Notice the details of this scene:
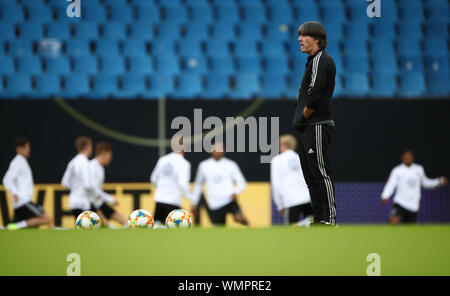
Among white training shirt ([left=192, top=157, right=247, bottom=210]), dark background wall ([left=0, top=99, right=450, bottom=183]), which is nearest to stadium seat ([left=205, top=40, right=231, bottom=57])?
dark background wall ([left=0, top=99, right=450, bottom=183])

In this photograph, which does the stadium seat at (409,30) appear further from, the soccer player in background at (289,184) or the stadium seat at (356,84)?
the soccer player in background at (289,184)

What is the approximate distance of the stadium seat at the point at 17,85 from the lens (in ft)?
38.3

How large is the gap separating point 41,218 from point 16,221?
85 centimetres

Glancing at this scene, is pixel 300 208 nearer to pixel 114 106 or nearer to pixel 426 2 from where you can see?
pixel 114 106

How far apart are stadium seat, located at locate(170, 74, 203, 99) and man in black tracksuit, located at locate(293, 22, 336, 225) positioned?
256 inches

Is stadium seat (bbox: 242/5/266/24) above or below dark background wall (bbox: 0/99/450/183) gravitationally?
above

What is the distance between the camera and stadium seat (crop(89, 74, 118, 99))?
11.8 m

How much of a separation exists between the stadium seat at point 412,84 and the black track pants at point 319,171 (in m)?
7.49

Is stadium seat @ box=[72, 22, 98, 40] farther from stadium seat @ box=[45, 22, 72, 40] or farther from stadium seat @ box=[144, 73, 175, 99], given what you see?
stadium seat @ box=[144, 73, 175, 99]

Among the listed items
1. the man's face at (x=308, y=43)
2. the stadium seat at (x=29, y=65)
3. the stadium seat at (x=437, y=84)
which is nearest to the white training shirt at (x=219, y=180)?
the stadium seat at (x=29, y=65)
